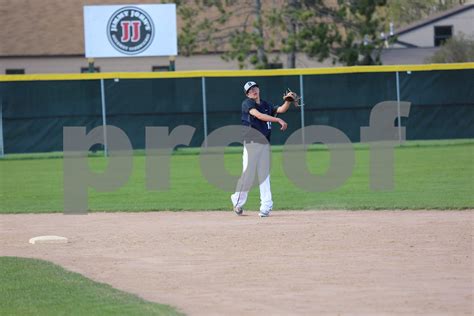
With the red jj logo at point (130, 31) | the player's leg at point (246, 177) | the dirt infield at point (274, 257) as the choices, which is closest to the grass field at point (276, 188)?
the dirt infield at point (274, 257)

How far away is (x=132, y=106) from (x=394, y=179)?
10862mm

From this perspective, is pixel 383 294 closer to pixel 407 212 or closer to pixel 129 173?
pixel 407 212

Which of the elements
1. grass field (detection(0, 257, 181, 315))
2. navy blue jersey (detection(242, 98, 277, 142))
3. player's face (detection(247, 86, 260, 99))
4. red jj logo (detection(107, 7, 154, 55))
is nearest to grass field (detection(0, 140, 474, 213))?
navy blue jersey (detection(242, 98, 277, 142))

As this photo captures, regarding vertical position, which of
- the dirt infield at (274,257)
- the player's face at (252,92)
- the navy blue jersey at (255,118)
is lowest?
the dirt infield at (274,257)

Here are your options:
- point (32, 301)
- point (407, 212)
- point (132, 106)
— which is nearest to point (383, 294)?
point (32, 301)

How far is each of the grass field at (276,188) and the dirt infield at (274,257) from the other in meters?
0.94

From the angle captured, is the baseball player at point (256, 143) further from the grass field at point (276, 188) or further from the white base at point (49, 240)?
the white base at point (49, 240)

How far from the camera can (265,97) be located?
28516 mm

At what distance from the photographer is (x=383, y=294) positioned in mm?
8430

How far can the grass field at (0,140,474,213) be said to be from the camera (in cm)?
1619

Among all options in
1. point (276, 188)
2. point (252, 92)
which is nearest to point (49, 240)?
point (252, 92)

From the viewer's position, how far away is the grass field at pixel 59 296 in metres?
8.00

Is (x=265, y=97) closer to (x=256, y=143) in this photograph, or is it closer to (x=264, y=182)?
(x=256, y=143)

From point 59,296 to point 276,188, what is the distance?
10.6m
